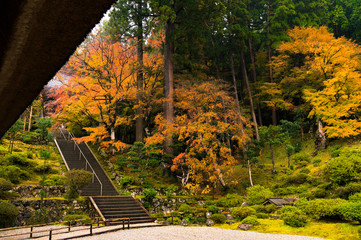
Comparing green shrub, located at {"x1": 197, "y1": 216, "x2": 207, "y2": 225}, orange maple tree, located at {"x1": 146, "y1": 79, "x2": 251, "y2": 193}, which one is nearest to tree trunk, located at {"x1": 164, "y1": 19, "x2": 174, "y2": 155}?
orange maple tree, located at {"x1": 146, "y1": 79, "x2": 251, "y2": 193}

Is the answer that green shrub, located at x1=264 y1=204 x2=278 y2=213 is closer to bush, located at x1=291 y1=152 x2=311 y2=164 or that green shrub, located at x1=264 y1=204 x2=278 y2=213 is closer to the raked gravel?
the raked gravel

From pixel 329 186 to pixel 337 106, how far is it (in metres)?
7.90

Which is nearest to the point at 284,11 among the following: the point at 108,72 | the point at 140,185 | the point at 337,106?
the point at 337,106

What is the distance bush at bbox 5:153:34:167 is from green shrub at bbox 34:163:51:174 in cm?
42

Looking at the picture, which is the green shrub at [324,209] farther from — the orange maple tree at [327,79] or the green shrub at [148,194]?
the orange maple tree at [327,79]

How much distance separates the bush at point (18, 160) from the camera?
41.4 ft

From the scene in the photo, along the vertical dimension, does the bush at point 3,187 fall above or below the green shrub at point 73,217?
above

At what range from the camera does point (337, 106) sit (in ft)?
56.1

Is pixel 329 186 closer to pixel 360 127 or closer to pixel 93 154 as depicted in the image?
pixel 360 127

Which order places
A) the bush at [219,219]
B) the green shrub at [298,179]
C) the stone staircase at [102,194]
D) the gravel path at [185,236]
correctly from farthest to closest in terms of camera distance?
the green shrub at [298,179] < the stone staircase at [102,194] < the bush at [219,219] < the gravel path at [185,236]

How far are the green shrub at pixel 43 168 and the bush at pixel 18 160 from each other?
1.39 feet

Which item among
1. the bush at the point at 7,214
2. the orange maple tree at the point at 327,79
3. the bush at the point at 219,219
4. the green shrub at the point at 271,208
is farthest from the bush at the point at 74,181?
the orange maple tree at the point at 327,79

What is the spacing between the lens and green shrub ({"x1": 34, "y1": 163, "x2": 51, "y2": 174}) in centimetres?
1335

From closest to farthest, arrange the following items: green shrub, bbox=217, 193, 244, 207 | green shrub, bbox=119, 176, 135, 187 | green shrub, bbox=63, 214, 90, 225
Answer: green shrub, bbox=63, 214, 90, 225 < green shrub, bbox=217, 193, 244, 207 < green shrub, bbox=119, 176, 135, 187
